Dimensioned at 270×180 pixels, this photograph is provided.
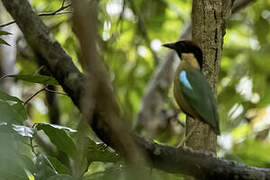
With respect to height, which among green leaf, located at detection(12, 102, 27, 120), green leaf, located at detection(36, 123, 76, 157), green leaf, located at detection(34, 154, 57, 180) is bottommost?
green leaf, located at detection(34, 154, 57, 180)

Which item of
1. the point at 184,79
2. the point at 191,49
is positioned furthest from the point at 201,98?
the point at 191,49

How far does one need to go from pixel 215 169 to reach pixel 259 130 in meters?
3.93

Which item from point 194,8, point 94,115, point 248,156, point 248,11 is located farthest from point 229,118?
point 94,115

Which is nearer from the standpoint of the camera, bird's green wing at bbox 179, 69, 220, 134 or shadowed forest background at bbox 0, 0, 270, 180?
bird's green wing at bbox 179, 69, 220, 134

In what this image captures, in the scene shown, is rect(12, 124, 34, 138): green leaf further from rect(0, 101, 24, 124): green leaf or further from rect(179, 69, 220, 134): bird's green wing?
rect(179, 69, 220, 134): bird's green wing

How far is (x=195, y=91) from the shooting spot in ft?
9.37

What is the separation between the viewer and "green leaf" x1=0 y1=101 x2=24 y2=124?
239cm

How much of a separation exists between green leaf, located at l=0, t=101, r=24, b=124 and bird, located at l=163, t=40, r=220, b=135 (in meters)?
0.95

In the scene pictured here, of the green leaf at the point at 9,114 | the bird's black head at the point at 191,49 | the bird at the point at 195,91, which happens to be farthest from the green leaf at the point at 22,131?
the bird's black head at the point at 191,49

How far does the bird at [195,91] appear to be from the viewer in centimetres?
281

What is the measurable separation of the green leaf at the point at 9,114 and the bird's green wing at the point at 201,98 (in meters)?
0.96

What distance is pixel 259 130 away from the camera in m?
6.20

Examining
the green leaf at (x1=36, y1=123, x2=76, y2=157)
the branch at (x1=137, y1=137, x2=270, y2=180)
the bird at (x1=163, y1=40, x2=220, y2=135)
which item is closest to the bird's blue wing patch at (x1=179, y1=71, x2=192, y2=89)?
the bird at (x1=163, y1=40, x2=220, y2=135)

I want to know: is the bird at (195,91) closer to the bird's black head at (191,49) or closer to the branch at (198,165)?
the bird's black head at (191,49)
